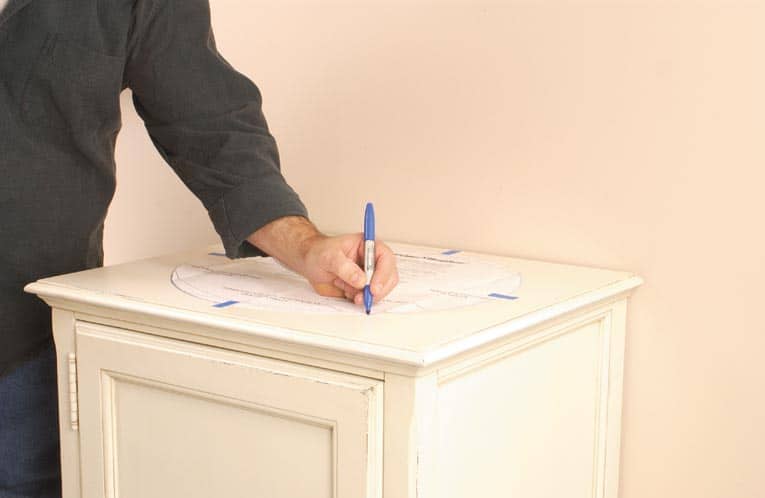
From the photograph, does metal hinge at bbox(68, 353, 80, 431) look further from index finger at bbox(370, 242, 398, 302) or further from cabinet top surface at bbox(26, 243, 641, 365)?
index finger at bbox(370, 242, 398, 302)

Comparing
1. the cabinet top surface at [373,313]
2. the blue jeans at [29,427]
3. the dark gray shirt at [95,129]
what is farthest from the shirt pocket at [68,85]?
the blue jeans at [29,427]

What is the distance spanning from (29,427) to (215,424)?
1.25 feet

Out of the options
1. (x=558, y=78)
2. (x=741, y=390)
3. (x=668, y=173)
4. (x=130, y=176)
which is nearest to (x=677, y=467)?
(x=741, y=390)

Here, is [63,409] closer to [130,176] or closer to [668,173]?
[130,176]

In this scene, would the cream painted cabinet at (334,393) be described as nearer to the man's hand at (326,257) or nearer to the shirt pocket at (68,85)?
the man's hand at (326,257)

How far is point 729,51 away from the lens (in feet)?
3.76

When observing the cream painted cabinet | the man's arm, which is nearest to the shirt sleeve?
the man's arm

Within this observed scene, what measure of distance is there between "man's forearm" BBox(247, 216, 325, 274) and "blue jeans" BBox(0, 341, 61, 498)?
322mm

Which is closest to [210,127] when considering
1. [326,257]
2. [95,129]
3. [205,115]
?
[205,115]

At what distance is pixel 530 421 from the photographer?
108cm

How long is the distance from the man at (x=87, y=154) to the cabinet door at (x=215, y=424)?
158 mm

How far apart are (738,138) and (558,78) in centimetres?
23

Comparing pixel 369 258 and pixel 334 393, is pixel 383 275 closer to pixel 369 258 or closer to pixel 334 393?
pixel 369 258

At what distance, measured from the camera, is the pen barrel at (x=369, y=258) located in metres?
1.03
